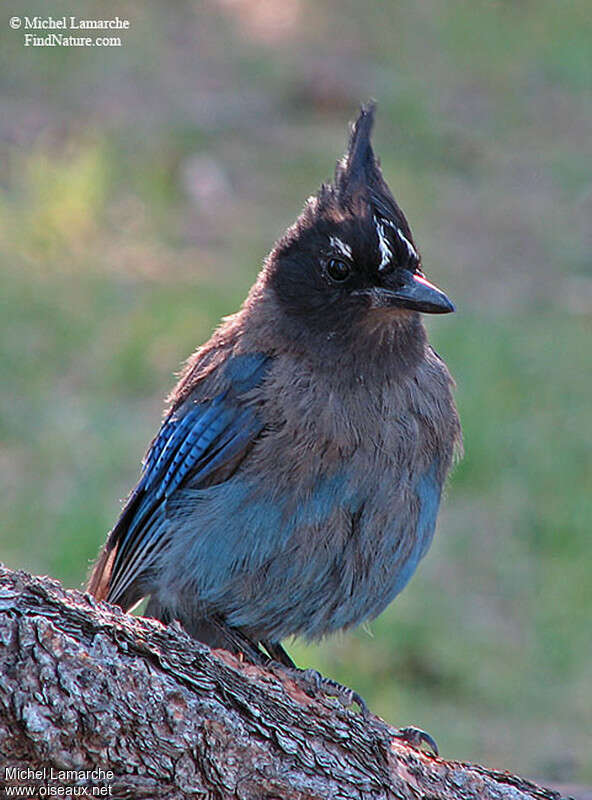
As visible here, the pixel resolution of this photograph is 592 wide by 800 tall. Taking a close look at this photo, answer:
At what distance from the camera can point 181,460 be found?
14.3ft

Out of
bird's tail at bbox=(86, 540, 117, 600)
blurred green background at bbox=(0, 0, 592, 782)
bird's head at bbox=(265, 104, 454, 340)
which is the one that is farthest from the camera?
blurred green background at bbox=(0, 0, 592, 782)

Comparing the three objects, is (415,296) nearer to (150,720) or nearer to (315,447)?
(315,447)

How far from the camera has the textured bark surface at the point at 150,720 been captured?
2678 millimetres

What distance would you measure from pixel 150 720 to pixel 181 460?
1597 millimetres

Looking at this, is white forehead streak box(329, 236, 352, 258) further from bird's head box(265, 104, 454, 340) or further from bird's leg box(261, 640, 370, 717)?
bird's leg box(261, 640, 370, 717)

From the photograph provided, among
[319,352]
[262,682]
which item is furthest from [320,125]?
[262,682]

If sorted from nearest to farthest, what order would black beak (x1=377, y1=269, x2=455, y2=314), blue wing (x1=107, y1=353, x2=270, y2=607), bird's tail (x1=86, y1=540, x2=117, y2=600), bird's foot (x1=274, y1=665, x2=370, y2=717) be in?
bird's foot (x1=274, y1=665, x2=370, y2=717)
black beak (x1=377, y1=269, x2=455, y2=314)
blue wing (x1=107, y1=353, x2=270, y2=607)
bird's tail (x1=86, y1=540, x2=117, y2=600)

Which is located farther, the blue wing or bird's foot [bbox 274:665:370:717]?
the blue wing

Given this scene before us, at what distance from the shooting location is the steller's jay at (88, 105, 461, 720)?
396 cm

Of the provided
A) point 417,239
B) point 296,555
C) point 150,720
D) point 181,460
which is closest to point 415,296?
point 296,555

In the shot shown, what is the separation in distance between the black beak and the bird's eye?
121mm

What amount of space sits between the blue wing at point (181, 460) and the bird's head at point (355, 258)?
238 mm

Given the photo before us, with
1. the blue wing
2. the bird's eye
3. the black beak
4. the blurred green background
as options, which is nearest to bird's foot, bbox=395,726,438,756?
the blue wing

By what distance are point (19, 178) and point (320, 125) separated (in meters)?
3.15
